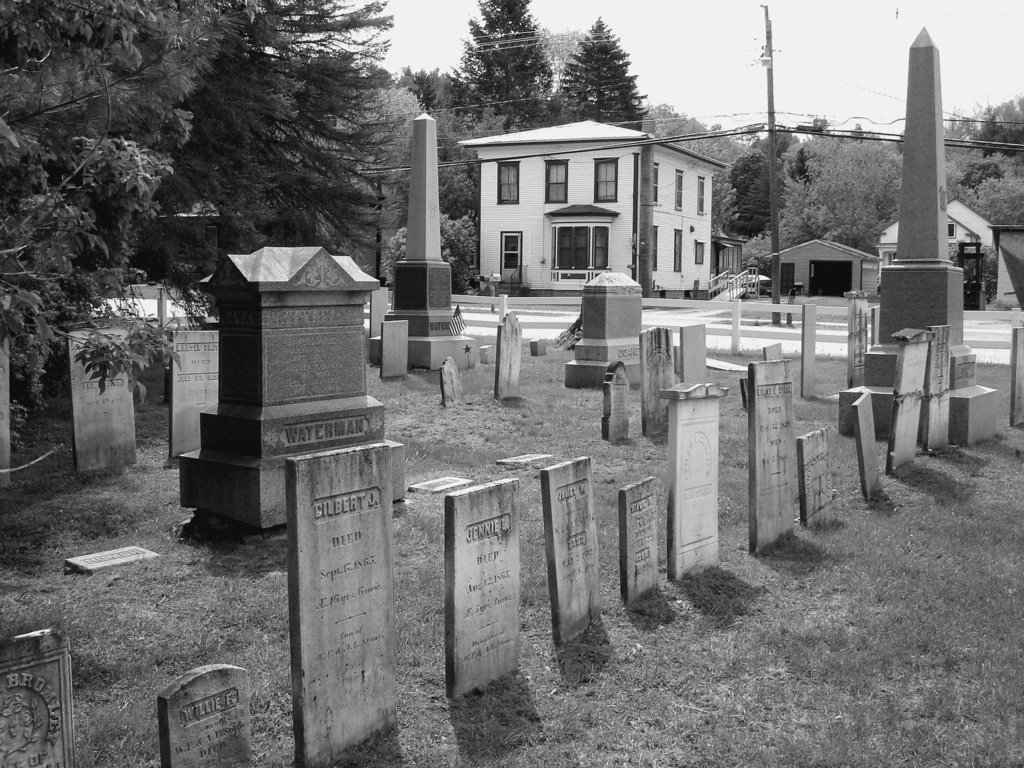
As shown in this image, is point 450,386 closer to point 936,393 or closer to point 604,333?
point 604,333

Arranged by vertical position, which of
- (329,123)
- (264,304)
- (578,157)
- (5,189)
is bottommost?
(264,304)

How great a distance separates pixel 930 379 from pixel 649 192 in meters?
36.8

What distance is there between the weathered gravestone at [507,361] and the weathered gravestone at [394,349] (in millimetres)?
3012

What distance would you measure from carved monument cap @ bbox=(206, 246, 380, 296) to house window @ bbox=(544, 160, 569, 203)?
134 feet

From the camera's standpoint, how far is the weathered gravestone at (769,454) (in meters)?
6.82

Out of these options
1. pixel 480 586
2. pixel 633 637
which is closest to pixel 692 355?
pixel 633 637

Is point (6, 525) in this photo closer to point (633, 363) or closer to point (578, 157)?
point (633, 363)

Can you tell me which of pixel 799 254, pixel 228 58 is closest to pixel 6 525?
pixel 228 58

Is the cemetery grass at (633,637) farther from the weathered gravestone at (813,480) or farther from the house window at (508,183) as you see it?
the house window at (508,183)

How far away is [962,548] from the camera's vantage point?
6.99 m

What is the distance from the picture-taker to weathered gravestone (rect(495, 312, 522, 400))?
1345 cm

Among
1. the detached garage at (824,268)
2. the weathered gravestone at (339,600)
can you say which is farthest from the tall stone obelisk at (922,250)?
the detached garage at (824,268)

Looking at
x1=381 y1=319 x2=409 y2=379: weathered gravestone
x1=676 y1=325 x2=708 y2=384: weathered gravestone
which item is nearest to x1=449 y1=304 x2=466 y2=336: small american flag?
x1=381 y1=319 x2=409 y2=379: weathered gravestone

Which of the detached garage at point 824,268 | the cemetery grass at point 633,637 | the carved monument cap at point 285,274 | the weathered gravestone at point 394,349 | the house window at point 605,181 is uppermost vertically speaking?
the house window at point 605,181
